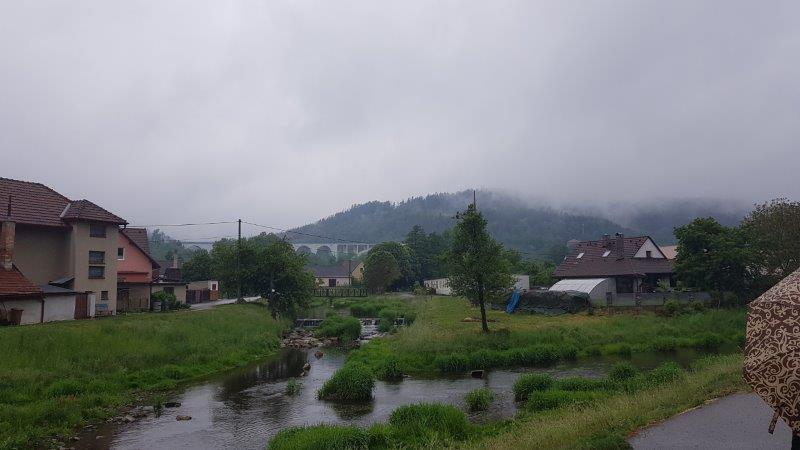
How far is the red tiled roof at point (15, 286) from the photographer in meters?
27.0

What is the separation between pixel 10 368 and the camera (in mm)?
20969

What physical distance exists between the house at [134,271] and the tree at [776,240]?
153ft

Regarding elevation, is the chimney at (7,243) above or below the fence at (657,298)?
above

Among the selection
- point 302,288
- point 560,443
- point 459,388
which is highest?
point 302,288

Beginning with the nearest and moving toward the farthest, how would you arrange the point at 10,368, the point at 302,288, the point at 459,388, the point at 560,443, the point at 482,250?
the point at 560,443, the point at 10,368, the point at 459,388, the point at 482,250, the point at 302,288

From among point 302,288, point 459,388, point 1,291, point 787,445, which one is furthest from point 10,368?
point 302,288

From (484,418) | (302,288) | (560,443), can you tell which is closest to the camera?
(560,443)

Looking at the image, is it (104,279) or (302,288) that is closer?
(104,279)

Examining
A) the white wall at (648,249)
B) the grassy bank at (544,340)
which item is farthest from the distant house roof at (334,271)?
the grassy bank at (544,340)

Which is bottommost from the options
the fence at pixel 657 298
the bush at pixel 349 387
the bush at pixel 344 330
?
the bush at pixel 349 387

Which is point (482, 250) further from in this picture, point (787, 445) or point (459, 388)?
point (787, 445)

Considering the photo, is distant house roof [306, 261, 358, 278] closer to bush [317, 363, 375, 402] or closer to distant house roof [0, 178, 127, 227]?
distant house roof [0, 178, 127, 227]

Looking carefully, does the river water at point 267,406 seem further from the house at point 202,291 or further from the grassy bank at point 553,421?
the house at point 202,291

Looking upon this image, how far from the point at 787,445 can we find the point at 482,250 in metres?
24.4
